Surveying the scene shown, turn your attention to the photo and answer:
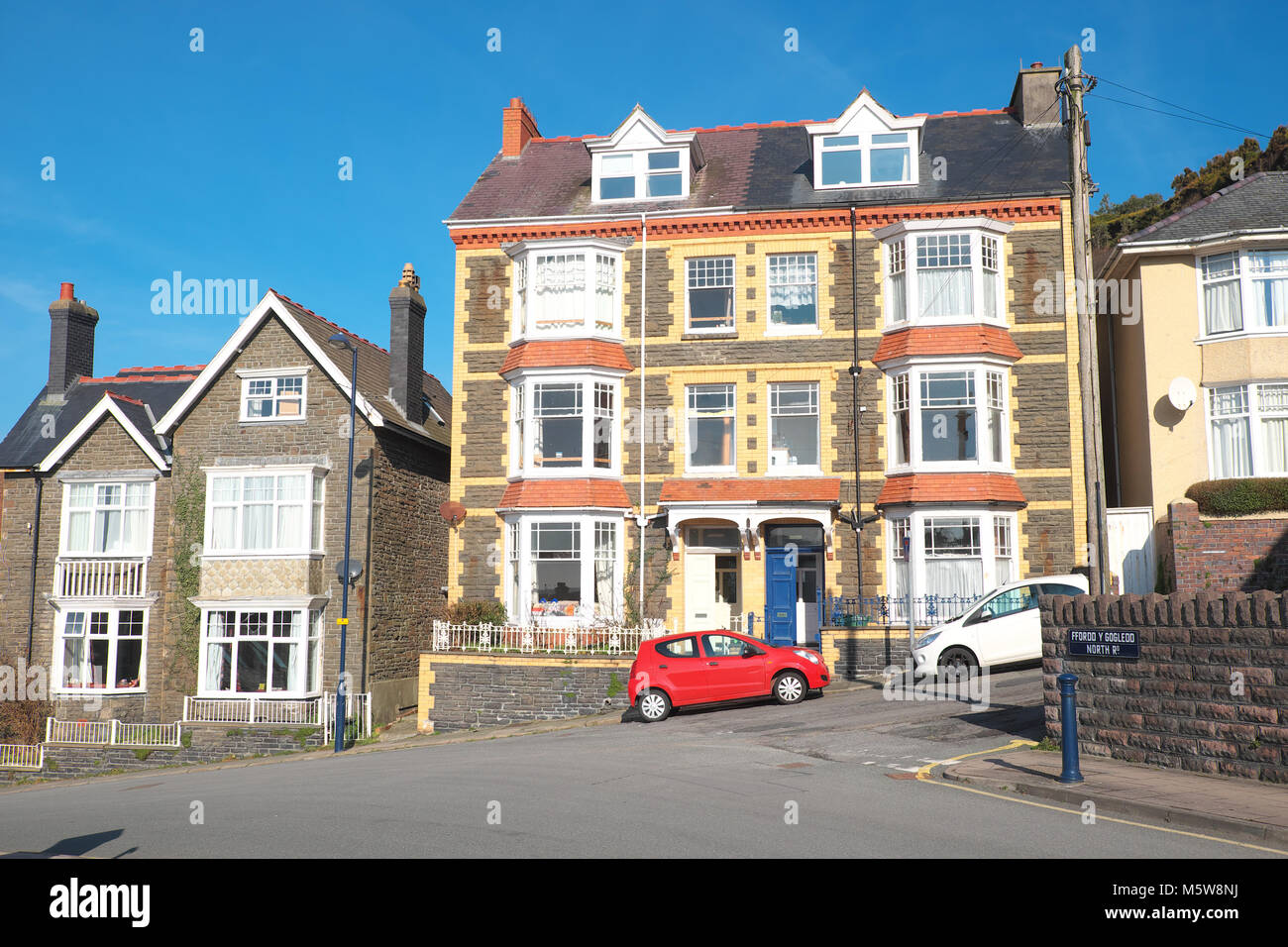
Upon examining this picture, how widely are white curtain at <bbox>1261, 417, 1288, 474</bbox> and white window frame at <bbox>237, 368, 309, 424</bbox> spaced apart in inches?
880

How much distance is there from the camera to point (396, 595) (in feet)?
90.7

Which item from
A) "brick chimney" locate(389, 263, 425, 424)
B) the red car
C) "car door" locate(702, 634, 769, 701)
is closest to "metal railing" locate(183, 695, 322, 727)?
"brick chimney" locate(389, 263, 425, 424)

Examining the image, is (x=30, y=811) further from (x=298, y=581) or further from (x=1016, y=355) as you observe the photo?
(x=1016, y=355)

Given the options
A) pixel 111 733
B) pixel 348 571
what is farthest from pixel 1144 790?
pixel 111 733

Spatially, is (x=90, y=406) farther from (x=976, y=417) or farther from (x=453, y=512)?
(x=976, y=417)

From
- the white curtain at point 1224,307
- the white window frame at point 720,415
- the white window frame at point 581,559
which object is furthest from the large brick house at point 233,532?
the white curtain at point 1224,307

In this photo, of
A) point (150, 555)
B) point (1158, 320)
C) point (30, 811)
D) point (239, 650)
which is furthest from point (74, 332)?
point (1158, 320)

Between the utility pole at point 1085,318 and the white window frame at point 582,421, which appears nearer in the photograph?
the utility pole at point 1085,318

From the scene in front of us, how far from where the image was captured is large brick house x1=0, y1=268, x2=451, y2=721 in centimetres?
2636

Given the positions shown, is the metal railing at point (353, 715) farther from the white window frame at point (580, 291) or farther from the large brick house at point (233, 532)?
the white window frame at point (580, 291)

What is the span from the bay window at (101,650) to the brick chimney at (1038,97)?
26.1 m

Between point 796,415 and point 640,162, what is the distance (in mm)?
7869

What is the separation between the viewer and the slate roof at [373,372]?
27.6 m

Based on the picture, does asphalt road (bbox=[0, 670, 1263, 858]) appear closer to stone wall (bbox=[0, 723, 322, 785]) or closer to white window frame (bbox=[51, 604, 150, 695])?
stone wall (bbox=[0, 723, 322, 785])
